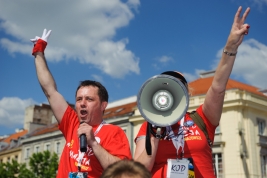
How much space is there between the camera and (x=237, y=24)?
3.24 metres

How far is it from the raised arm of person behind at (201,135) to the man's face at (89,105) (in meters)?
0.53

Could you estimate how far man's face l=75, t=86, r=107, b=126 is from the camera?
3717 millimetres

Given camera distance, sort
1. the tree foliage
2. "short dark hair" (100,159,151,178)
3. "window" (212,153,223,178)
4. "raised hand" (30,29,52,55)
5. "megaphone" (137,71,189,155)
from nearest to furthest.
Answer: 1. "short dark hair" (100,159,151,178)
2. "megaphone" (137,71,189,155)
3. "raised hand" (30,29,52,55)
4. "window" (212,153,223,178)
5. the tree foliage

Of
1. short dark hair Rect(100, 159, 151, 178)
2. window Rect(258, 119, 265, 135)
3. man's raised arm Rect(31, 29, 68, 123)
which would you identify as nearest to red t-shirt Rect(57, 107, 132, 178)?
man's raised arm Rect(31, 29, 68, 123)

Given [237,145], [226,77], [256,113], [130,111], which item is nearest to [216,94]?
[226,77]

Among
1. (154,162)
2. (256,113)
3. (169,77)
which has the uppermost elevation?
(256,113)

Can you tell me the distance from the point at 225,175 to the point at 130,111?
9.62 metres

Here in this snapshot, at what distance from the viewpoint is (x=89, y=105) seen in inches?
147

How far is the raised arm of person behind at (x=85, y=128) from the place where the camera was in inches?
130

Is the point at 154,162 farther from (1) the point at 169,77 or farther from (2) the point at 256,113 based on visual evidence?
(2) the point at 256,113

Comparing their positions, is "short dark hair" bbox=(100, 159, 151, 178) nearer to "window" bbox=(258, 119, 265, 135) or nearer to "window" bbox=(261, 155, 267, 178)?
"window" bbox=(261, 155, 267, 178)

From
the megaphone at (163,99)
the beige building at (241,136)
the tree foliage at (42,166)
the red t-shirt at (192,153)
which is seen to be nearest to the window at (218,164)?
the beige building at (241,136)

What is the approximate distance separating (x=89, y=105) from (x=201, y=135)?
41.2 inches

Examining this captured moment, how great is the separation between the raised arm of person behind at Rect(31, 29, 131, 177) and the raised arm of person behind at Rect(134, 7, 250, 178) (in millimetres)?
254
